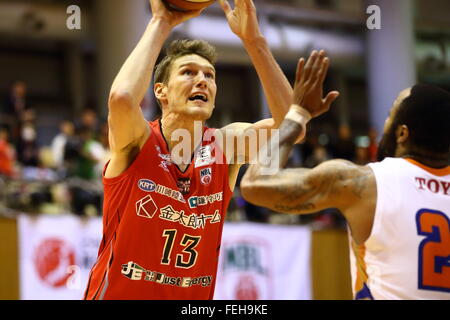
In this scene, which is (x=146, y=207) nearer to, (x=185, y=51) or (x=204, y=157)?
(x=204, y=157)

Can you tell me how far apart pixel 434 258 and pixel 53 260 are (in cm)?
754

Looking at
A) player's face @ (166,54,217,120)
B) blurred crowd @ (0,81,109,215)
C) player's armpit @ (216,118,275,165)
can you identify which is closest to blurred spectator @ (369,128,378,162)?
blurred crowd @ (0,81,109,215)

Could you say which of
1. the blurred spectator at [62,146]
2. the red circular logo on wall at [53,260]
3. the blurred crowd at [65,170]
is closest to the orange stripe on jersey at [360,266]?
the red circular logo on wall at [53,260]

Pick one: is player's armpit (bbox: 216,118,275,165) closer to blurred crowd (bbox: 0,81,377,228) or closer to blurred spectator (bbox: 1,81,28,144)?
blurred crowd (bbox: 0,81,377,228)

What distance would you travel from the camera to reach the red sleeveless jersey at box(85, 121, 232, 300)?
4.58m

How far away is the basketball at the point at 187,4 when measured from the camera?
4.59m

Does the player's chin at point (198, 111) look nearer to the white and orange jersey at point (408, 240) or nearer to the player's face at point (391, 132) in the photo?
the player's face at point (391, 132)

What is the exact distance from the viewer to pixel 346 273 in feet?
42.5

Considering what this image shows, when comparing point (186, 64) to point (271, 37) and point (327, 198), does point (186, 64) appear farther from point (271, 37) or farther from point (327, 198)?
point (271, 37)

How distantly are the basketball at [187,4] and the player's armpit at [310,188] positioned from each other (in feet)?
4.55

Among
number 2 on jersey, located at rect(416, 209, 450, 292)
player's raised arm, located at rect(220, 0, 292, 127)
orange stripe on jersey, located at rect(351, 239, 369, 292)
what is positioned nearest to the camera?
number 2 on jersey, located at rect(416, 209, 450, 292)

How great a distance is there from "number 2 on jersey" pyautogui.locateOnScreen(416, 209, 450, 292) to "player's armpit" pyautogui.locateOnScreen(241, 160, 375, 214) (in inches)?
14.6

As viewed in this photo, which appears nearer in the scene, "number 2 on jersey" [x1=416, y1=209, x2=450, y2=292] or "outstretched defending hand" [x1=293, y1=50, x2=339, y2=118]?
"number 2 on jersey" [x1=416, y1=209, x2=450, y2=292]
